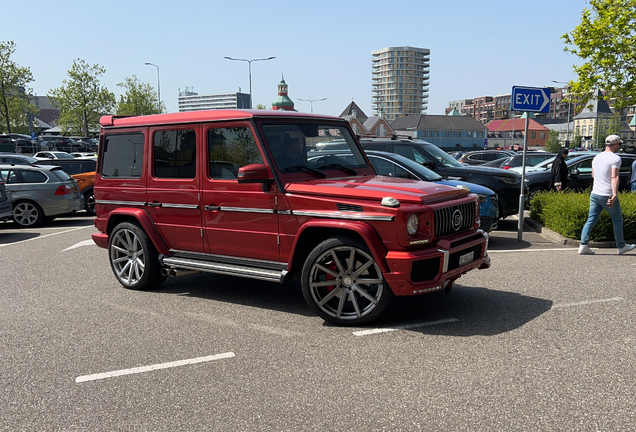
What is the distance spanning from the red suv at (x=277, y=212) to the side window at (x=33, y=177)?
8393mm

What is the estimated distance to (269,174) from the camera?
5.32 meters

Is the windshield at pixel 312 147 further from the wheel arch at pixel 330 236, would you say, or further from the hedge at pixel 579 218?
the hedge at pixel 579 218

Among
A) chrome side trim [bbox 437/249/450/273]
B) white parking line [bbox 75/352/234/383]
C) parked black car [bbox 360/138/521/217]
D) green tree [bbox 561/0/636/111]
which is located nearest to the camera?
white parking line [bbox 75/352/234/383]

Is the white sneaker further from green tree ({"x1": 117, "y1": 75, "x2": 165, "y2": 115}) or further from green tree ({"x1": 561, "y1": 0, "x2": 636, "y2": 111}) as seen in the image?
green tree ({"x1": 117, "y1": 75, "x2": 165, "y2": 115})

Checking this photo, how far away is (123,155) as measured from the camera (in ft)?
21.9

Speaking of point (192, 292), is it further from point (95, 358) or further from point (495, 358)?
point (495, 358)

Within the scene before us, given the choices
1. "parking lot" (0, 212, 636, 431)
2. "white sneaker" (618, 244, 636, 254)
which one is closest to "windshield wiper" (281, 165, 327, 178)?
"parking lot" (0, 212, 636, 431)

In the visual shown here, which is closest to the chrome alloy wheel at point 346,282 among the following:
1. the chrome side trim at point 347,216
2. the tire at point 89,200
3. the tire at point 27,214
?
the chrome side trim at point 347,216

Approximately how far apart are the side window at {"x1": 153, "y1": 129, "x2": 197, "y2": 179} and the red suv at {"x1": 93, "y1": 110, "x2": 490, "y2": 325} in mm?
12

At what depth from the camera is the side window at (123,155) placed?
6.49 m

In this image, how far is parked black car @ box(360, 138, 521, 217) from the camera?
38.0 feet

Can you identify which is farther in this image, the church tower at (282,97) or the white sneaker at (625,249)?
Result: the church tower at (282,97)

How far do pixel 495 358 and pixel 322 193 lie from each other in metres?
2.00

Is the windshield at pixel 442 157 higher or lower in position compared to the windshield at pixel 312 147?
lower
